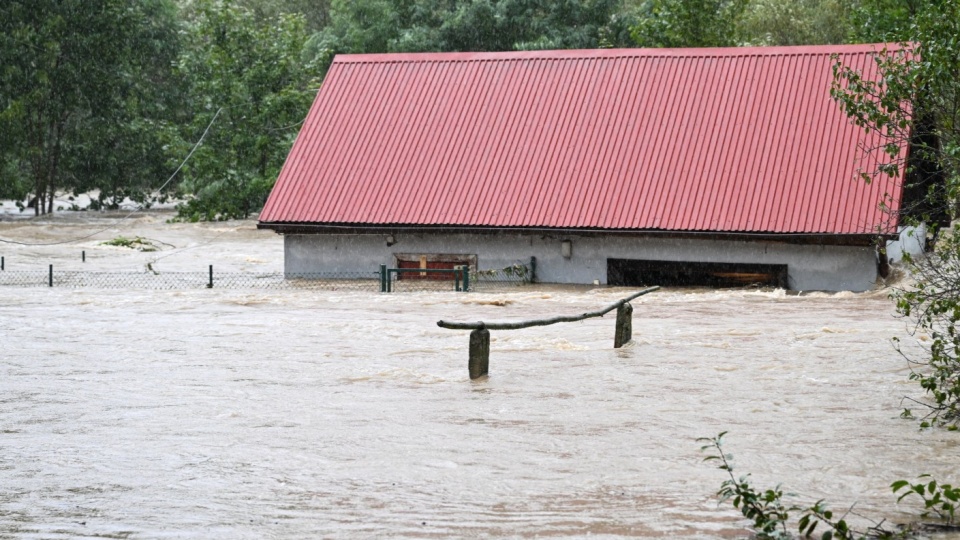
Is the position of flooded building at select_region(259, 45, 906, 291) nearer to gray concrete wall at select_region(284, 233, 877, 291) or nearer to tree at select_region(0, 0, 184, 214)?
gray concrete wall at select_region(284, 233, 877, 291)

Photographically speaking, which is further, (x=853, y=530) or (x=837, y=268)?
(x=837, y=268)

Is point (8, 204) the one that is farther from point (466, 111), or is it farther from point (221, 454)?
point (221, 454)

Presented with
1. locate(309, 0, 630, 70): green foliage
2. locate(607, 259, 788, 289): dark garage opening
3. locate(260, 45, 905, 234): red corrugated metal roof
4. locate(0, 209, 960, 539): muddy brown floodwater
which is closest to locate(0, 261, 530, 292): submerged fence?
locate(260, 45, 905, 234): red corrugated metal roof

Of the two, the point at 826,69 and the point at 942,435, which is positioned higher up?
the point at 826,69

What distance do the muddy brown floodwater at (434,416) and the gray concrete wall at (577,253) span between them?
3.58ft

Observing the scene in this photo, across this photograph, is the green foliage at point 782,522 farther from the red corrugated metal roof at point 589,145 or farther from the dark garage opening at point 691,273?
the dark garage opening at point 691,273

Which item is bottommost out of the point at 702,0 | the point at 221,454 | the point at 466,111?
the point at 221,454

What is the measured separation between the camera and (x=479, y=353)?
16.7 metres

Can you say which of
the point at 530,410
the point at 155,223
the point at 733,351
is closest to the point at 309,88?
the point at 155,223

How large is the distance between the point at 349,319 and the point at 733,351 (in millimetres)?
7526

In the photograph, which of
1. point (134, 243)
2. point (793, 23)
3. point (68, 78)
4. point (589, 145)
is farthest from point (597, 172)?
point (793, 23)

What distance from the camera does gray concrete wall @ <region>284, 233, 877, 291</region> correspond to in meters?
26.7

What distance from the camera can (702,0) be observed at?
39.7m

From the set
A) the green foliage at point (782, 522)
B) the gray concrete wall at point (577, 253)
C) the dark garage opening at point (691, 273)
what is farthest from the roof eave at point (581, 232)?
the green foliage at point (782, 522)
